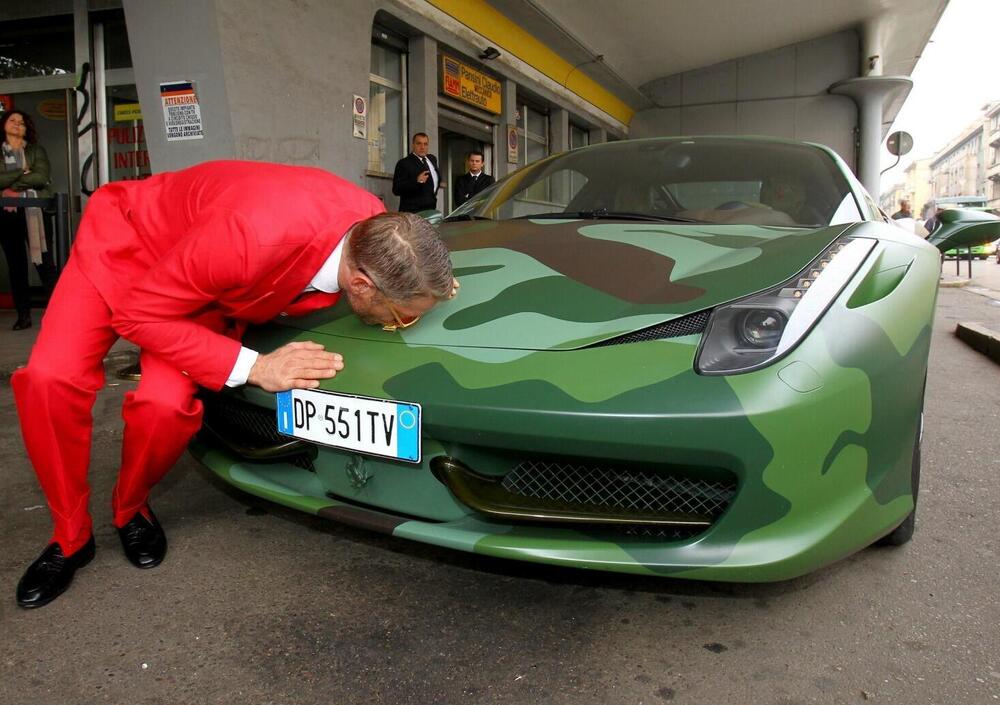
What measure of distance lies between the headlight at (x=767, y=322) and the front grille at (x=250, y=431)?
2.93 feet

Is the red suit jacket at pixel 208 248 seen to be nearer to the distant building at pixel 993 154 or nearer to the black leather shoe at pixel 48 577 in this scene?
the black leather shoe at pixel 48 577

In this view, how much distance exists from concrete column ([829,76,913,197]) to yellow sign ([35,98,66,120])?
1352cm

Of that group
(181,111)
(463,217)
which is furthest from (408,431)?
(181,111)

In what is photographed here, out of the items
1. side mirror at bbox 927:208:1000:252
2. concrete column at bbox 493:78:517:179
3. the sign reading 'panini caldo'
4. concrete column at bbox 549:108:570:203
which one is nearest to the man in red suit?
side mirror at bbox 927:208:1000:252

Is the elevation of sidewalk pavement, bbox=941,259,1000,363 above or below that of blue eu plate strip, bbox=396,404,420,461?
below

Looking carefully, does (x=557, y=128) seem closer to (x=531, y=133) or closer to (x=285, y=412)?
(x=531, y=133)

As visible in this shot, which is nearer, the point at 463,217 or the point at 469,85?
the point at 463,217

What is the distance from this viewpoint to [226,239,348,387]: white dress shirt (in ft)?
5.30

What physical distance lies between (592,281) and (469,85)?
26.6 ft

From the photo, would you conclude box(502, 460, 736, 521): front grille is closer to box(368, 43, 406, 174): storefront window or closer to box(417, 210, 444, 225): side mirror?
box(417, 210, 444, 225): side mirror

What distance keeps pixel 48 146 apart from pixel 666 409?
789 centimetres

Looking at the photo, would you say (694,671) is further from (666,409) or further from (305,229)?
(305,229)

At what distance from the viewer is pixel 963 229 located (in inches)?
102

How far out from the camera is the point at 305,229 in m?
1.60
